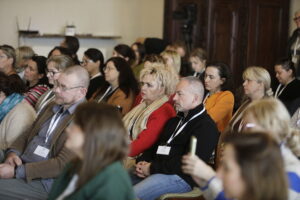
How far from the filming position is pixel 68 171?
2246 millimetres

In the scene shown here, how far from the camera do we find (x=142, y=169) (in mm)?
3287

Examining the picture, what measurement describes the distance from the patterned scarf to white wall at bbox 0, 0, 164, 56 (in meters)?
5.41

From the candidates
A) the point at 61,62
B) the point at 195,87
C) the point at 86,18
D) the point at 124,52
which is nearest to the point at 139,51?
the point at 124,52

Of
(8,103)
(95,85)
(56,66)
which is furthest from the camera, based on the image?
(95,85)

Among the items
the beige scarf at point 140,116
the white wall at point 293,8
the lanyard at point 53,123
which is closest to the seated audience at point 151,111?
the beige scarf at point 140,116

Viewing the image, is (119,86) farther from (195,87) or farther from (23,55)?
(23,55)

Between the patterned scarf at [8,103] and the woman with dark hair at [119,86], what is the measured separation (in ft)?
3.39

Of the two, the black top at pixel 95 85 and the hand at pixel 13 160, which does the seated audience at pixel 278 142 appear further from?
the black top at pixel 95 85

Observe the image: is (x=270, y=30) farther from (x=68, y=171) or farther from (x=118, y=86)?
(x=68, y=171)

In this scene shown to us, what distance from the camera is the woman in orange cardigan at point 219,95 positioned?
4.18m

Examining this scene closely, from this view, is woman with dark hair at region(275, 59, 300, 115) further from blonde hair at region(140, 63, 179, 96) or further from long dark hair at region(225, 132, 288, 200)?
long dark hair at region(225, 132, 288, 200)

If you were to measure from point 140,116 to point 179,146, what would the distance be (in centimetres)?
68

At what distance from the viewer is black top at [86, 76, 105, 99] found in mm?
5298

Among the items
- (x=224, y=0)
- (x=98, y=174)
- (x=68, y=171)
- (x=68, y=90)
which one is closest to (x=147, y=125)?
(x=68, y=90)
